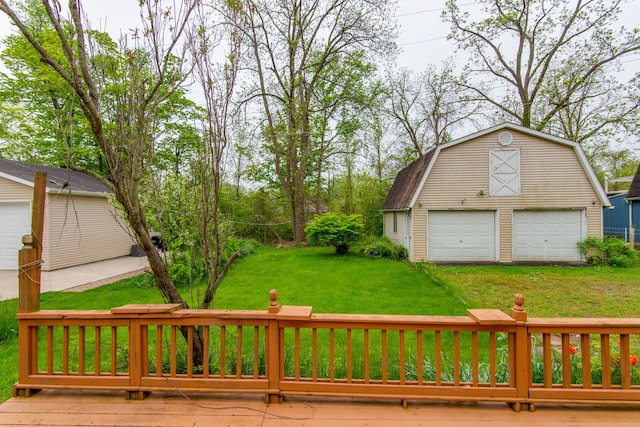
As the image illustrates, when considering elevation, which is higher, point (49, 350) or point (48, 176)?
point (48, 176)

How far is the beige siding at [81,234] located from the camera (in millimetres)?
8336

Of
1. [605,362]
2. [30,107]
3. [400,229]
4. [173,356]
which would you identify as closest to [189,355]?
[173,356]

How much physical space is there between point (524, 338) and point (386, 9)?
49.7ft

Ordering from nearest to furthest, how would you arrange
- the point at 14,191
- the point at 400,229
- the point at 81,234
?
the point at 14,191
the point at 81,234
the point at 400,229

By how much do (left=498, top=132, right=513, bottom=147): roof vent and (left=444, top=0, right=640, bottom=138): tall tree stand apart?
7.28 meters

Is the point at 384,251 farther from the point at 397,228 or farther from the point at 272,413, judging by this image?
the point at 272,413

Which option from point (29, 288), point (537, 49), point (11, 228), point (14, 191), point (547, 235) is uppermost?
point (537, 49)

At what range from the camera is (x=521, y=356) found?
2.03 metres

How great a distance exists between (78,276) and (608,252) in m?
14.9

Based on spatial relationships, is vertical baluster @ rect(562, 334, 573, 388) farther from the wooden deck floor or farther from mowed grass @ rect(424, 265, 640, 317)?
mowed grass @ rect(424, 265, 640, 317)

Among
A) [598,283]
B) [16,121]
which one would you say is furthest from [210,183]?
[16,121]

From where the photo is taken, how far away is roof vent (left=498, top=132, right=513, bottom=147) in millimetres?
9633

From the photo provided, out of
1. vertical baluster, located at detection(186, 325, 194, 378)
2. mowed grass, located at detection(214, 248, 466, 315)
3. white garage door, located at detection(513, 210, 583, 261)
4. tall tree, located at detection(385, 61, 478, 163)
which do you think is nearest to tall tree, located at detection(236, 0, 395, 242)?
tall tree, located at detection(385, 61, 478, 163)

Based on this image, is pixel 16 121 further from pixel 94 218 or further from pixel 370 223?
pixel 370 223
